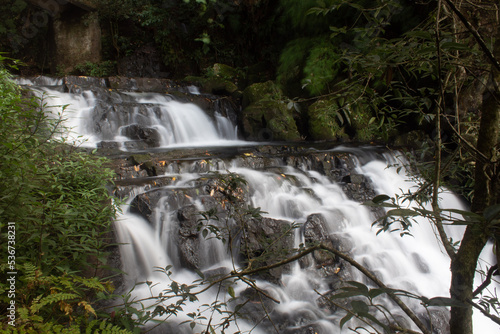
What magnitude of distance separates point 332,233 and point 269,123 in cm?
501

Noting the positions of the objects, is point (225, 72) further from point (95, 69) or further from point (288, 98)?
point (288, 98)

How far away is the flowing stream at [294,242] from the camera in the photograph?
3.15m

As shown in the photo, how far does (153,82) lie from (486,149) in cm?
1066

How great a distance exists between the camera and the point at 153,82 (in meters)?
10.5

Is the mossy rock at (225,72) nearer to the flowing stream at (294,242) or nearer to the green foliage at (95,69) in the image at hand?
the green foliage at (95,69)

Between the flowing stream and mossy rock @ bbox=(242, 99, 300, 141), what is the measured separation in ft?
7.85

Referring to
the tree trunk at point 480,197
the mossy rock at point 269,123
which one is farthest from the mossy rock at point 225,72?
the tree trunk at point 480,197

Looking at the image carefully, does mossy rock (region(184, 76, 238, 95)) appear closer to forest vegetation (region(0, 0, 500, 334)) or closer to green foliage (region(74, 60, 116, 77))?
forest vegetation (region(0, 0, 500, 334))

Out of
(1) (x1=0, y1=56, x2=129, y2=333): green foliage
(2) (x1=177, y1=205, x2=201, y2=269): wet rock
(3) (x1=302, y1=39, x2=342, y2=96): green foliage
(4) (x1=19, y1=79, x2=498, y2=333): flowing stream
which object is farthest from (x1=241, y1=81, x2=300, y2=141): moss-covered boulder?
(1) (x1=0, y1=56, x2=129, y2=333): green foliage

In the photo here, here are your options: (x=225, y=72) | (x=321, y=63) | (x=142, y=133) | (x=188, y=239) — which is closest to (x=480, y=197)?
(x=188, y=239)

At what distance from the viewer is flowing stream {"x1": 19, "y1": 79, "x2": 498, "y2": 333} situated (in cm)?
315

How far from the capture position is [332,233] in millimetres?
4301

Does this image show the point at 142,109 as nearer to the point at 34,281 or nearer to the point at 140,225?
the point at 140,225

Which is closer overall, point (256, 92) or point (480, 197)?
point (480, 197)
